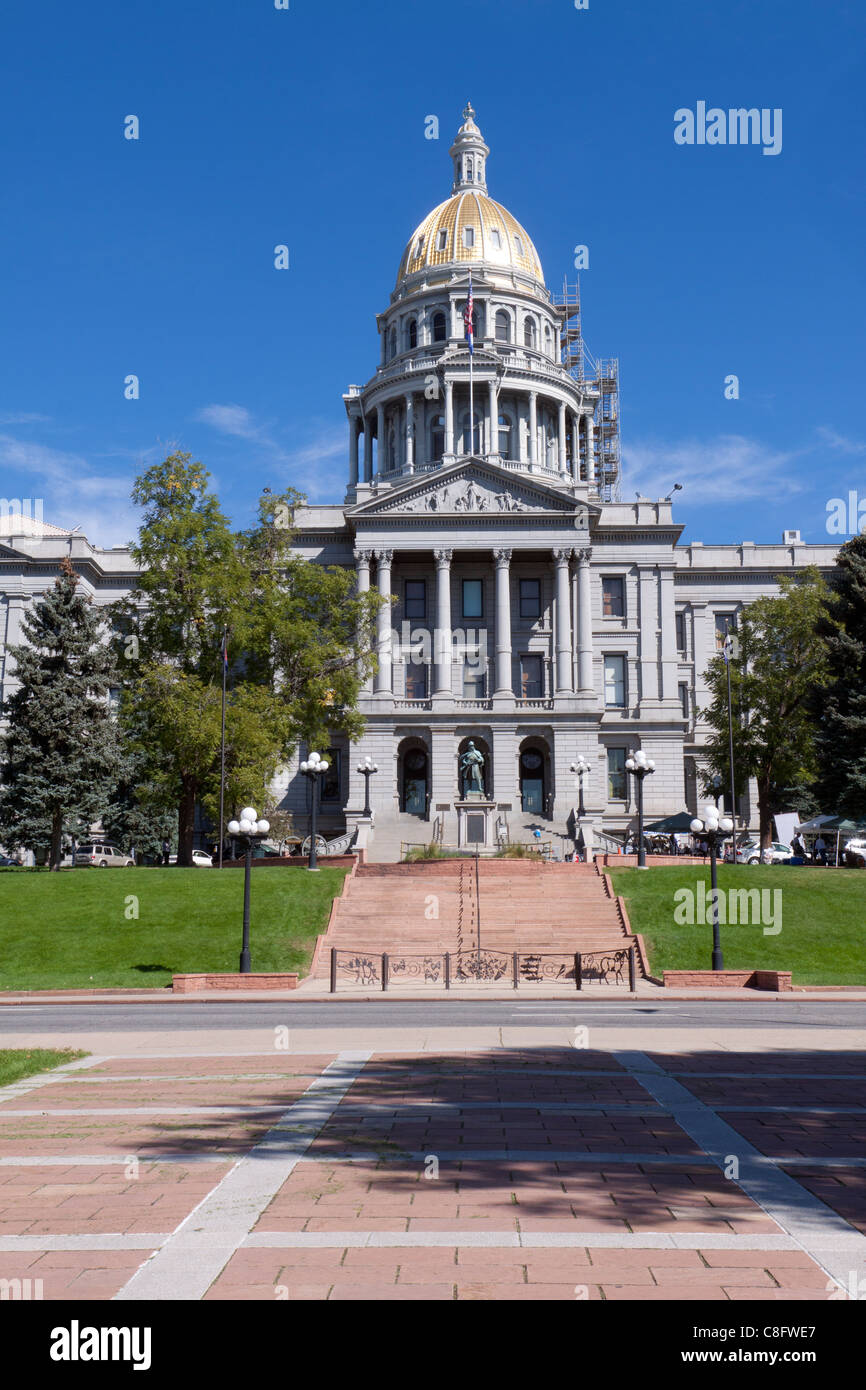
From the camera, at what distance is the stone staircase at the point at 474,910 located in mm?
32656

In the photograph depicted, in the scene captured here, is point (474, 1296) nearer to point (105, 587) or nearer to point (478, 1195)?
point (478, 1195)

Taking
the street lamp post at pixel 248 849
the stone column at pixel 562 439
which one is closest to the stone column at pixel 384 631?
the stone column at pixel 562 439

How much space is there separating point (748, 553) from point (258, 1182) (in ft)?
245

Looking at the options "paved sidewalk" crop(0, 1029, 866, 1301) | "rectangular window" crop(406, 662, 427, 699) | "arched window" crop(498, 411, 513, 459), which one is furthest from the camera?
"arched window" crop(498, 411, 513, 459)

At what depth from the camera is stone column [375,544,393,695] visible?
205 ft

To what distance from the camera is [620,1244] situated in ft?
20.8

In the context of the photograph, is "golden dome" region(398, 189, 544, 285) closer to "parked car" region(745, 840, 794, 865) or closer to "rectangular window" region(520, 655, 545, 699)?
"rectangular window" region(520, 655, 545, 699)

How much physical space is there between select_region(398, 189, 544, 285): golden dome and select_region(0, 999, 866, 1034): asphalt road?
75678 mm

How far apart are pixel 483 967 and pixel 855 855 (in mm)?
25859

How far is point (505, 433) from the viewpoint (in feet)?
275

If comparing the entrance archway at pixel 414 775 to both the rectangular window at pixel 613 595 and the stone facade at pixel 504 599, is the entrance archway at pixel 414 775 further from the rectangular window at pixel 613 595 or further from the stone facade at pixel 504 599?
the rectangular window at pixel 613 595

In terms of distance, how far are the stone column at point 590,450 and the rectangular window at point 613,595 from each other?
76.4 feet

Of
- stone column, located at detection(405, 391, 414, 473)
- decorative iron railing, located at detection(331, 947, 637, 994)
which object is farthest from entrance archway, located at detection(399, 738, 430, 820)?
decorative iron railing, located at detection(331, 947, 637, 994)

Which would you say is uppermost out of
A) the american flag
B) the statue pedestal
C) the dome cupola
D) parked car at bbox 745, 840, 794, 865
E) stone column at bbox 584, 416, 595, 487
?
the dome cupola
